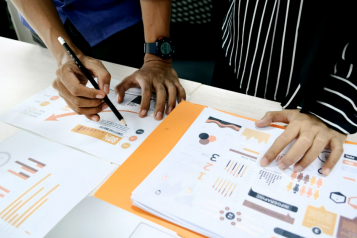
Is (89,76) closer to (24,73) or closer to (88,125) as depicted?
(88,125)

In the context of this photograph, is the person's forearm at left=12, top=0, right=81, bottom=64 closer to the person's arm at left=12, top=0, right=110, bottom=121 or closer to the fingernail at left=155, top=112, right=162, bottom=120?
the person's arm at left=12, top=0, right=110, bottom=121

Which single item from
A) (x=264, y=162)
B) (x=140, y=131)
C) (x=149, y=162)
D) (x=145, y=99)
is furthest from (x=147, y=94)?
(x=264, y=162)

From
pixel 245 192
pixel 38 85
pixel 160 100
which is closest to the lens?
pixel 245 192

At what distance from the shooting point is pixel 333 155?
0.47 metres

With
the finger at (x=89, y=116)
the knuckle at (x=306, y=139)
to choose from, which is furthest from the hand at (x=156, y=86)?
the knuckle at (x=306, y=139)

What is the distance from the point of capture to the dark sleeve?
1.46 ft

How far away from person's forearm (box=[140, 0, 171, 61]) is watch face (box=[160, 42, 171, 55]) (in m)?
0.04

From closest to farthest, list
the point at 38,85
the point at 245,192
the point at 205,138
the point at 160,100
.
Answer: the point at 245,192
the point at 205,138
the point at 160,100
the point at 38,85

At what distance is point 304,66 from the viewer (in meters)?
0.51

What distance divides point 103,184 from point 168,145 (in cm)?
15

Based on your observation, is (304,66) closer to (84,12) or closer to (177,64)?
(84,12)

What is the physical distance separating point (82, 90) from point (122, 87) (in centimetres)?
15

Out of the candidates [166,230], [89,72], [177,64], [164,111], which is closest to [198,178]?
[166,230]

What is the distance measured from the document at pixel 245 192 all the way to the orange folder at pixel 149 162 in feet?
0.04
